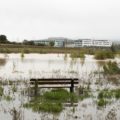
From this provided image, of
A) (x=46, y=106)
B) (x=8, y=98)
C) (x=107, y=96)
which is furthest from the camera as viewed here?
(x=107, y=96)

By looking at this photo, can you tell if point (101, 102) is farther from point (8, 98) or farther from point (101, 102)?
point (8, 98)

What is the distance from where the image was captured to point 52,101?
16562mm

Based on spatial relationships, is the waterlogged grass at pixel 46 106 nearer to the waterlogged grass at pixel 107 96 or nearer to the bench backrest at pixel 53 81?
the waterlogged grass at pixel 107 96

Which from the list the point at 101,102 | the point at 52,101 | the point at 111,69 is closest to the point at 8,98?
the point at 52,101

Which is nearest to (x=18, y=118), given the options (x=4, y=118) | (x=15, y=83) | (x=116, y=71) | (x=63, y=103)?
(x=4, y=118)

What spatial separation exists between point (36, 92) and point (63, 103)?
97.5 inches

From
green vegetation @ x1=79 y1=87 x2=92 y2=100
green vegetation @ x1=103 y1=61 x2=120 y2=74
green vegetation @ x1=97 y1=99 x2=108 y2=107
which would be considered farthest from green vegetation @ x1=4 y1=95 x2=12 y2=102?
green vegetation @ x1=103 y1=61 x2=120 y2=74

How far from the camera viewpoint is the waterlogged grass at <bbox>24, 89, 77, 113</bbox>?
14.7 meters

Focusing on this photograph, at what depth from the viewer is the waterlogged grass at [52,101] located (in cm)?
1474

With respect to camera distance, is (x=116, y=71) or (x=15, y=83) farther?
(x=116, y=71)

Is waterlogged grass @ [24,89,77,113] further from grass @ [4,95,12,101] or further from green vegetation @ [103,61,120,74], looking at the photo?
green vegetation @ [103,61,120,74]

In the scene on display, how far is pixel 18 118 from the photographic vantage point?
1245 cm

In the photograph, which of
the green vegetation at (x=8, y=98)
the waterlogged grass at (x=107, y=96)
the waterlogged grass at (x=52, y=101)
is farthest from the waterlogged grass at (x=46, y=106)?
the waterlogged grass at (x=107, y=96)

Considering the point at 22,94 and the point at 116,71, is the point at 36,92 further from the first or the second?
the point at 116,71
